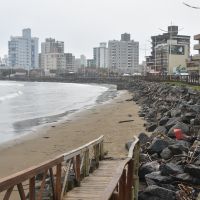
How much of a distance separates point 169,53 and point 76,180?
139806 millimetres

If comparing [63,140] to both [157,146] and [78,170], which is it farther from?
[78,170]

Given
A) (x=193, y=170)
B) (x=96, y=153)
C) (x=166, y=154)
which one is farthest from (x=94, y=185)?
(x=166, y=154)

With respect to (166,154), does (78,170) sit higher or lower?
higher

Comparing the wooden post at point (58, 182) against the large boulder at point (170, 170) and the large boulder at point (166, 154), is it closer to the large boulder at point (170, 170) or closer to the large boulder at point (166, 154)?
the large boulder at point (170, 170)

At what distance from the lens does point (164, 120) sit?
807 inches

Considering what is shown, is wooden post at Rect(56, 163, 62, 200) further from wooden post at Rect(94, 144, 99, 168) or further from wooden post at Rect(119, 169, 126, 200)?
wooden post at Rect(94, 144, 99, 168)

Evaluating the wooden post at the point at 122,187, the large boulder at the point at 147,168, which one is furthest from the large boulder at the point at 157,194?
the wooden post at the point at 122,187

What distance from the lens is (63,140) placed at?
20.0 m

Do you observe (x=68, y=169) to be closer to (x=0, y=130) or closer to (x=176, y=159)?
(x=176, y=159)

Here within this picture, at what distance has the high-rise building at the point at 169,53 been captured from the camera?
144250mm

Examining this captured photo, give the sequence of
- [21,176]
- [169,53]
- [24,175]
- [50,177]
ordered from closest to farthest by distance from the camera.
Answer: [21,176] → [24,175] → [50,177] → [169,53]

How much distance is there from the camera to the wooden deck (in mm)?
7569

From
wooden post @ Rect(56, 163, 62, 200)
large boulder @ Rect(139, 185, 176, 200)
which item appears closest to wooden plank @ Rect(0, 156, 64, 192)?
wooden post @ Rect(56, 163, 62, 200)

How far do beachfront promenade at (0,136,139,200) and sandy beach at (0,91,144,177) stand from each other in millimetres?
4127
